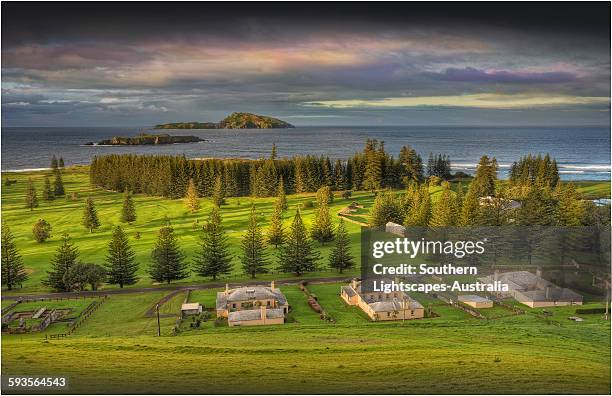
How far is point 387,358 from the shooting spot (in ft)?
49.8

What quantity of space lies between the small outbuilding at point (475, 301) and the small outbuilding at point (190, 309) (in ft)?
44.8

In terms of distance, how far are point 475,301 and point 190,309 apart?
48.1ft

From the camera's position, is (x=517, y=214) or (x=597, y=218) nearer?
(x=517, y=214)

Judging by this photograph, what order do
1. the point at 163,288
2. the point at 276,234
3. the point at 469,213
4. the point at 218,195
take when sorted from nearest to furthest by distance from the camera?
the point at 163,288 → the point at 469,213 → the point at 276,234 → the point at 218,195

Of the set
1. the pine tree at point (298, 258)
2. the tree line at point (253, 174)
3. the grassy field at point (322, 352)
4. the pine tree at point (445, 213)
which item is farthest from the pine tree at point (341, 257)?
the tree line at point (253, 174)

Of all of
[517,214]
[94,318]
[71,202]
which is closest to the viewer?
[94,318]

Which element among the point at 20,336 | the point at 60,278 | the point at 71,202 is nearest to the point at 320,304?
the point at 20,336

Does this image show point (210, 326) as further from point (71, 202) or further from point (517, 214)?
point (71, 202)

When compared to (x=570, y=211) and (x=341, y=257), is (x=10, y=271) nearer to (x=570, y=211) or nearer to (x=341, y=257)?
(x=341, y=257)

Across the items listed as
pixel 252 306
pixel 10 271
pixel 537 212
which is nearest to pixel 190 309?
pixel 252 306

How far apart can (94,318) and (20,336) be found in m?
3.34

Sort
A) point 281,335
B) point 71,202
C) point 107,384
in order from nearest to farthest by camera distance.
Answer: point 107,384
point 281,335
point 71,202

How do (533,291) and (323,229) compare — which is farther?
(323,229)

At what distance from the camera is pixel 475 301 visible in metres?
24.6
